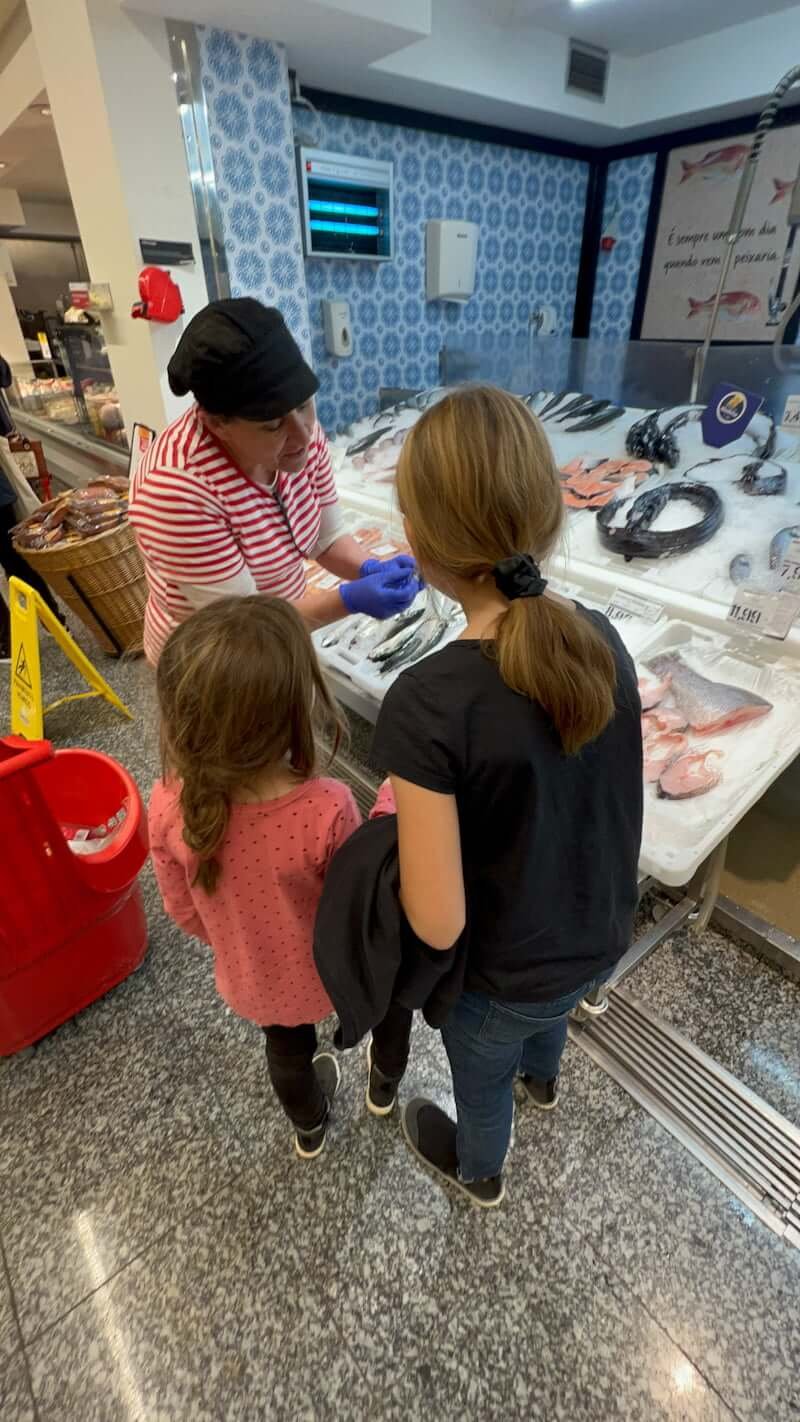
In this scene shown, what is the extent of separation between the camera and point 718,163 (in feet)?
11.8

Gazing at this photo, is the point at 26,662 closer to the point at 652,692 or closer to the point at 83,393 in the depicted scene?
the point at 652,692

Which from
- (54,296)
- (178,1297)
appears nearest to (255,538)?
(178,1297)

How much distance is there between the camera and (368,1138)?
1368 mm

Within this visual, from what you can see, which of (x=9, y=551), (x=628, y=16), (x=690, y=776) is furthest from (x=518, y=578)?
(x=628, y=16)

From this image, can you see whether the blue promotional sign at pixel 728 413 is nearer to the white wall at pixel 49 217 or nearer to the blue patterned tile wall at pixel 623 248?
the blue patterned tile wall at pixel 623 248

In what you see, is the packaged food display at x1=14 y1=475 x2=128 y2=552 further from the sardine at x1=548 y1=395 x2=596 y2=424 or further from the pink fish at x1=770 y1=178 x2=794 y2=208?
the pink fish at x1=770 y1=178 x2=794 y2=208

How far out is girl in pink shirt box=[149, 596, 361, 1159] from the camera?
81 centimetres

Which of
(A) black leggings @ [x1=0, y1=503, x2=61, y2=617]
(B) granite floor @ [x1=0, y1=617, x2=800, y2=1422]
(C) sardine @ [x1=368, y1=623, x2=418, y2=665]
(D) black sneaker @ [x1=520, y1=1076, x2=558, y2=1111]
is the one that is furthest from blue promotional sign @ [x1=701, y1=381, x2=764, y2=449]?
(A) black leggings @ [x1=0, y1=503, x2=61, y2=617]

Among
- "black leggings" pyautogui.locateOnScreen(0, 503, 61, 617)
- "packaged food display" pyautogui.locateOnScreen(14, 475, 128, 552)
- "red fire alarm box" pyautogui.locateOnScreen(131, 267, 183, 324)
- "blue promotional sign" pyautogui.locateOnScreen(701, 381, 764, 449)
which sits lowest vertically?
"black leggings" pyautogui.locateOnScreen(0, 503, 61, 617)

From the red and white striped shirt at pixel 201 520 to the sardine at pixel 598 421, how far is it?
66.9 inches

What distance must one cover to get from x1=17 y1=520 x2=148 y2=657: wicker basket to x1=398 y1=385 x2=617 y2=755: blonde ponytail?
2.45 meters

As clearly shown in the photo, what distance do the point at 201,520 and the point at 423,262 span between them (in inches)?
124

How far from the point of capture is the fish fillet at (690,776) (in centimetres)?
136

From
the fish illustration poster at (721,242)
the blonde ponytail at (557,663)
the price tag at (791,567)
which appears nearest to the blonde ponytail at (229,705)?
the blonde ponytail at (557,663)
